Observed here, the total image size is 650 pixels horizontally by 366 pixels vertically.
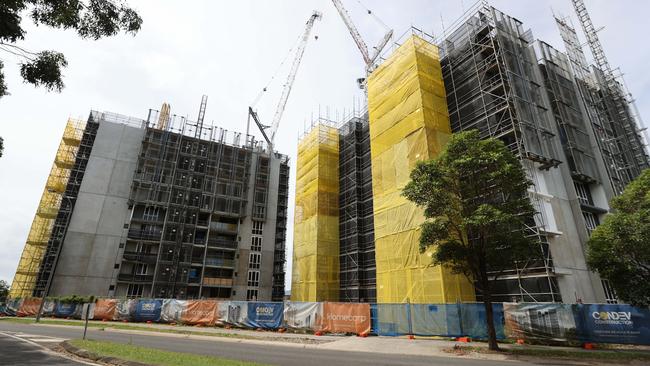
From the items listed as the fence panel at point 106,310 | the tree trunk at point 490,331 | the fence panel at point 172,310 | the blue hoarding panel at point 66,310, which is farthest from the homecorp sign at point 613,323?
the blue hoarding panel at point 66,310

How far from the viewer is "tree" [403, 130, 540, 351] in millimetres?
15305

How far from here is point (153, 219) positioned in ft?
160

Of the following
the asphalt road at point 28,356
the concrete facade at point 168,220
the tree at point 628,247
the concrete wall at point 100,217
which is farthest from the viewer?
the concrete facade at point 168,220

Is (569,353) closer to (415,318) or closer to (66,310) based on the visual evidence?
(415,318)

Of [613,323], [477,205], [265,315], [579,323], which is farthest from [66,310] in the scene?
[613,323]

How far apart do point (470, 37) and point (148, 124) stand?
45.8 m

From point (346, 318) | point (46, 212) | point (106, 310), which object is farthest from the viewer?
point (46, 212)

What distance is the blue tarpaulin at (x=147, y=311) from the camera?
29492 millimetres

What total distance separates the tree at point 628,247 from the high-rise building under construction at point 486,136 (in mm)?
5023

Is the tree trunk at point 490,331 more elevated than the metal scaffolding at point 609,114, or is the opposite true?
the metal scaffolding at point 609,114

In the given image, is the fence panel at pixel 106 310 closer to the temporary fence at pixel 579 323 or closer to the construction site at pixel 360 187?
the construction site at pixel 360 187

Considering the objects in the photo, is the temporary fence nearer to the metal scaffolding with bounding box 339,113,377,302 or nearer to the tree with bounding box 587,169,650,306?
the tree with bounding box 587,169,650,306

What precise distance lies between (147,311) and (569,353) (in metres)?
29.9

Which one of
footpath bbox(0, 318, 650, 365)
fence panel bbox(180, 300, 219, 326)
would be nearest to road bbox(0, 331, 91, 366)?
Answer: footpath bbox(0, 318, 650, 365)
